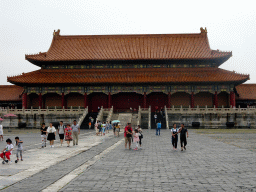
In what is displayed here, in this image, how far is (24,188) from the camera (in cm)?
793

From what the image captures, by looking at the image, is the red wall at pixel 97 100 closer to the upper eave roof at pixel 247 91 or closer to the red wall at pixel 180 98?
the red wall at pixel 180 98

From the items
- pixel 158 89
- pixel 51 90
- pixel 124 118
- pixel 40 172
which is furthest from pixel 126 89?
pixel 40 172

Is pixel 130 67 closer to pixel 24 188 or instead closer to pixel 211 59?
pixel 211 59

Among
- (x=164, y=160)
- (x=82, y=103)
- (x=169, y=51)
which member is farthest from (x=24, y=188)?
(x=169, y=51)

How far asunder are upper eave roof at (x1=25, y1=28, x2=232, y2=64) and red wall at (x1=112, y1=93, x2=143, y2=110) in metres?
6.19

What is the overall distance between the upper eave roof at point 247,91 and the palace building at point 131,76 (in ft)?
3.09

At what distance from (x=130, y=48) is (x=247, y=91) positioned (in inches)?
868

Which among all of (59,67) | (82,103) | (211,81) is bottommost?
(82,103)

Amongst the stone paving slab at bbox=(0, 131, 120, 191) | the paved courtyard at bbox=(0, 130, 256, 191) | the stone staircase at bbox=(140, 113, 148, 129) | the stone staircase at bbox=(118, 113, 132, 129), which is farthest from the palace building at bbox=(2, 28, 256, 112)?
the paved courtyard at bbox=(0, 130, 256, 191)

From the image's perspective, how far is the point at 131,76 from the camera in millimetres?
48406

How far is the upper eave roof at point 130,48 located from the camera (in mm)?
50375

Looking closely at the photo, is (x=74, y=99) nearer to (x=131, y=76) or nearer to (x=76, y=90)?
(x=76, y=90)

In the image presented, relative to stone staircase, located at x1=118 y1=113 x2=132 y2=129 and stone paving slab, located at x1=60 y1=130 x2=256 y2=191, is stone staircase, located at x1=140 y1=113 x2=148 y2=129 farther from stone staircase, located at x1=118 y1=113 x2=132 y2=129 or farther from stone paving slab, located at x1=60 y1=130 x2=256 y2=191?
stone paving slab, located at x1=60 y1=130 x2=256 y2=191

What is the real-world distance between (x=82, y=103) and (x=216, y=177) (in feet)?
139
